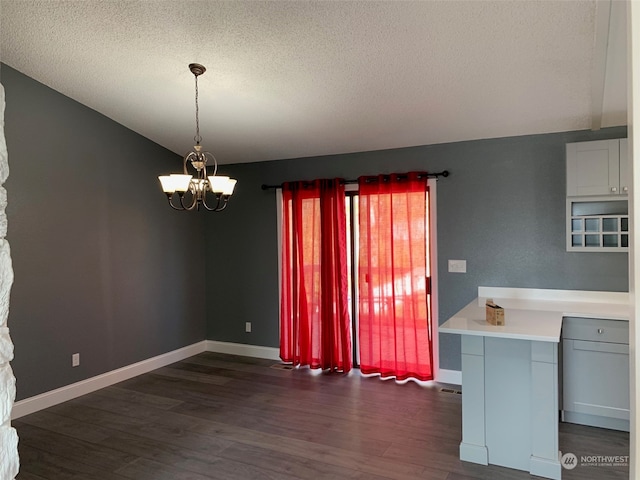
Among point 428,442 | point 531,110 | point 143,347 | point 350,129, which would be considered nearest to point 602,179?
point 531,110

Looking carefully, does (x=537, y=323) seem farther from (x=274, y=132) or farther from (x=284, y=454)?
(x=274, y=132)

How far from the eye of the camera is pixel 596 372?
3.15 meters

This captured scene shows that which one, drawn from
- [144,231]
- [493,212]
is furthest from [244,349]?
[493,212]

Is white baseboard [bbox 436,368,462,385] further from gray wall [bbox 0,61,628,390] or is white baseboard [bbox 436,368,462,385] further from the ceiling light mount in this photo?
the ceiling light mount

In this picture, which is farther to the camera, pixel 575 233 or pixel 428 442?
pixel 575 233

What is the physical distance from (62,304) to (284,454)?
2468 mm

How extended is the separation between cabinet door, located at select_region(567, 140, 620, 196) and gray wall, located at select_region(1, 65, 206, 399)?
414 centimetres

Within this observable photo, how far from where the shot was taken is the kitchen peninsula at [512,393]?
2.54m

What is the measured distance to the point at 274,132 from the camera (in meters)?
4.23

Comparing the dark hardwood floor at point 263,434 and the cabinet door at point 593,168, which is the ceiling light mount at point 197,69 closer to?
the dark hardwood floor at point 263,434

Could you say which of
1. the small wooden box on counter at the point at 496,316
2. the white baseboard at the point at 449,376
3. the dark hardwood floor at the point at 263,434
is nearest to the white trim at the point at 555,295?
the white baseboard at the point at 449,376
